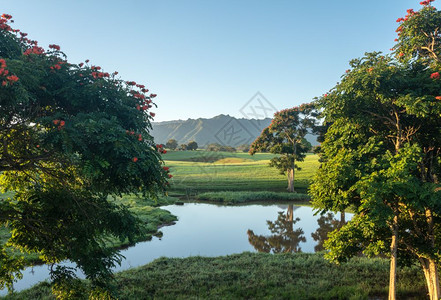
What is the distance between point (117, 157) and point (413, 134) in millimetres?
10239

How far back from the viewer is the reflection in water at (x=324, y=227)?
2258cm

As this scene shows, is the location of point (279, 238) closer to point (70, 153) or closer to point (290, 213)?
point (290, 213)

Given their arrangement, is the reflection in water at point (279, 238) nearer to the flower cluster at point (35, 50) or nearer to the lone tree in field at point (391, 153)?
the lone tree in field at point (391, 153)

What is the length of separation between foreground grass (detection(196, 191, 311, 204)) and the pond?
3608 millimetres

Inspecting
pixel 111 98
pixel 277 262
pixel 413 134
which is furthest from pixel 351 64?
pixel 277 262

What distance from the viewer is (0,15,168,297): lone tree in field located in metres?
6.77

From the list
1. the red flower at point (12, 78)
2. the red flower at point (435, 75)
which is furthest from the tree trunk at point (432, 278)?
the red flower at point (12, 78)

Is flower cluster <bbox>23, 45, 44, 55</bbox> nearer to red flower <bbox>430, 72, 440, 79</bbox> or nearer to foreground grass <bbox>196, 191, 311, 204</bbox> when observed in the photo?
red flower <bbox>430, 72, 440, 79</bbox>

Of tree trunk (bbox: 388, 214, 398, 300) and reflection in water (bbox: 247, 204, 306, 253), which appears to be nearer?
tree trunk (bbox: 388, 214, 398, 300)

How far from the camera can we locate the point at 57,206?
8133mm

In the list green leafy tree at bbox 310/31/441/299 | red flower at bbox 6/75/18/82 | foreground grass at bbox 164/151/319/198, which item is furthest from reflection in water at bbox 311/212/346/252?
red flower at bbox 6/75/18/82

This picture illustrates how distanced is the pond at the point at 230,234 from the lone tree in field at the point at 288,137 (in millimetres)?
9666

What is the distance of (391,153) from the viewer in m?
10.0

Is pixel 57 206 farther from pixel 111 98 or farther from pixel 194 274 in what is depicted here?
pixel 194 274
